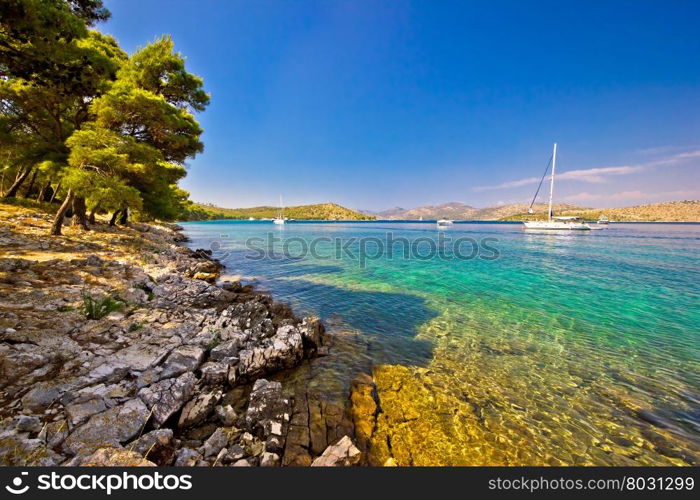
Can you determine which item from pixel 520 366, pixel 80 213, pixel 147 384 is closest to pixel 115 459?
pixel 147 384

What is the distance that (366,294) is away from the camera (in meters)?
14.3

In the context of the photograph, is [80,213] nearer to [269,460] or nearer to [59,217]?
[59,217]

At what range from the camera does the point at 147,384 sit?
475cm

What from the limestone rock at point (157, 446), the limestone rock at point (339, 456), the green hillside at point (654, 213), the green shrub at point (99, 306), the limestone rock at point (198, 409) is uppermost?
the green hillside at point (654, 213)

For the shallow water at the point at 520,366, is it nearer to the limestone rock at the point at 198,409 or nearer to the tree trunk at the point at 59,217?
the limestone rock at the point at 198,409

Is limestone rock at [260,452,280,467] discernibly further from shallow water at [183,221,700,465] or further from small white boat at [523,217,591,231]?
small white boat at [523,217,591,231]

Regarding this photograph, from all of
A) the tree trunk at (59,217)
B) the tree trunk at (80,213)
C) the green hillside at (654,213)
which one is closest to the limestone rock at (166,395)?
the tree trunk at (59,217)

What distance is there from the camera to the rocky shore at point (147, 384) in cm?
356

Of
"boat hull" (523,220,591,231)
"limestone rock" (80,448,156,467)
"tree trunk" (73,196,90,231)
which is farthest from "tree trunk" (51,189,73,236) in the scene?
"boat hull" (523,220,591,231)

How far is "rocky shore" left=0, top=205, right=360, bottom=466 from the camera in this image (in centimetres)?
356

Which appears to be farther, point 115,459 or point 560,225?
point 560,225

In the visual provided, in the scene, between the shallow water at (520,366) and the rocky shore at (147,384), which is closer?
the rocky shore at (147,384)
